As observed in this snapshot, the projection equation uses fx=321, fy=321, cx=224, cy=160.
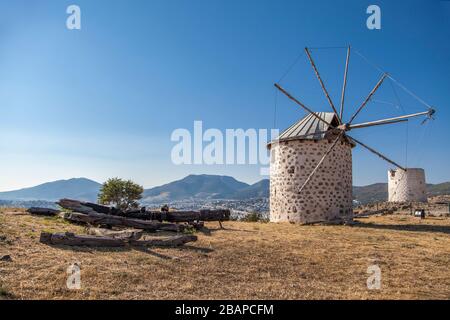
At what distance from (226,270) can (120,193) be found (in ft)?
84.0

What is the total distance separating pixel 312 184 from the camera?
65.9 feet

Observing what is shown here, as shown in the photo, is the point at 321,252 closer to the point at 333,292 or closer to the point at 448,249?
the point at 333,292

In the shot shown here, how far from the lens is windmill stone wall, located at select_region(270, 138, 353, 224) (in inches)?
790

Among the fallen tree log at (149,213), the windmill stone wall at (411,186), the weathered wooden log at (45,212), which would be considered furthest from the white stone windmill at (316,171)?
the windmill stone wall at (411,186)

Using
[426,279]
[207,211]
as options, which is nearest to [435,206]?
[207,211]

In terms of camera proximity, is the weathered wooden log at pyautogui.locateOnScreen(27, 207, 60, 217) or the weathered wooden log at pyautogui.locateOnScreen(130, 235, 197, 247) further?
the weathered wooden log at pyautogui.locateOnScreen(27, 207, 60, 217)

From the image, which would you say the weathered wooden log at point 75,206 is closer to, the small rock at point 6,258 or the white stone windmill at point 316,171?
the small rock at point 6,258

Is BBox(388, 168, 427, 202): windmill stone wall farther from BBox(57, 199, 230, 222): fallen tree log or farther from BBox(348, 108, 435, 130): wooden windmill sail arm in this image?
BBox(57, 199, 230, 222): fallen tree log

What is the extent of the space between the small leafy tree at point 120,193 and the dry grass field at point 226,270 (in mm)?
19304

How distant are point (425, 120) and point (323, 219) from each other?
26.1 feet

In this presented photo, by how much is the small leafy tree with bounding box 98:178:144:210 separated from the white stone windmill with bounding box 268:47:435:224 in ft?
51.9

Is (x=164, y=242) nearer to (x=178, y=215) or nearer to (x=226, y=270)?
(x=226, y=270)

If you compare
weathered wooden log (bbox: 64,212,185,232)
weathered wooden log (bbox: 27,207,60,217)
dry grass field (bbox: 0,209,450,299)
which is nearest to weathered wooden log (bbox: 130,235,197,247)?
dry grass field (bbox: 0,209,450,299)

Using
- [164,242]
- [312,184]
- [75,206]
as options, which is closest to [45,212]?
[75,206]
